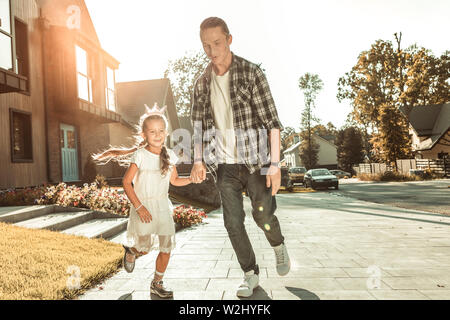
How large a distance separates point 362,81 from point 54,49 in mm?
35769

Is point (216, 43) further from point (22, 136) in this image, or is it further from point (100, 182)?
point (100, 182)

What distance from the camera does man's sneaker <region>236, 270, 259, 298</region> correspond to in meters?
3.02

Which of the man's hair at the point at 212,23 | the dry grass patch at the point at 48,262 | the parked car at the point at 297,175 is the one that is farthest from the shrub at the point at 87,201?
the parked car at the point at 297,175

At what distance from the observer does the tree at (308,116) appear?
47844mm

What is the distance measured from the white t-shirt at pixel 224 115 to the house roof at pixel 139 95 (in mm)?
23482

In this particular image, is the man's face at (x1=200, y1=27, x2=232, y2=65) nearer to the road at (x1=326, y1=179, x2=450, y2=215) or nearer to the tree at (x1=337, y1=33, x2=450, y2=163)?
the road at (x1=326, y1=179, x2=450, y2=215)

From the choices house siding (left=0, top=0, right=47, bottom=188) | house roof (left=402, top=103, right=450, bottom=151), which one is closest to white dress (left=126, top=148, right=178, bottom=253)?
house siding (left=0, top=0, right=47, bottom=188)

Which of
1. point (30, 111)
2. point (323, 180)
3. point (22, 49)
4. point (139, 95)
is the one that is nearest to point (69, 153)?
point (30, 111)

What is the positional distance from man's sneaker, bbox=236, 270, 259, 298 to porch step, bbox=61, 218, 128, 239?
11.3ft

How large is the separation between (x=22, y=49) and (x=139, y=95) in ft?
49.9

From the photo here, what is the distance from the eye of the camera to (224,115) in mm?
3266

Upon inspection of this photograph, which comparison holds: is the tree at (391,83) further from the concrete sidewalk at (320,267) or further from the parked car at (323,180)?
the concrete sidewalk at (320,267)
